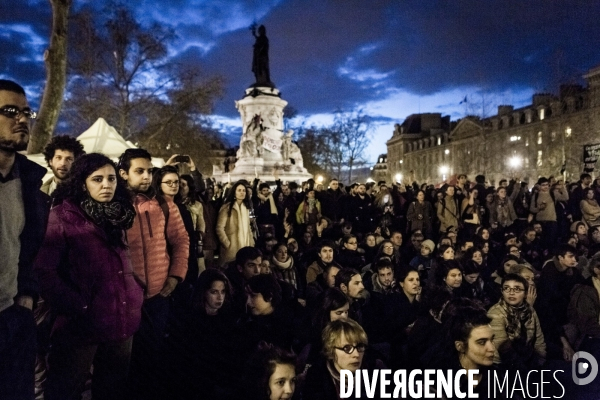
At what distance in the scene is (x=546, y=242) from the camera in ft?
35.5

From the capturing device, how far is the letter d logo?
4500 millimetres

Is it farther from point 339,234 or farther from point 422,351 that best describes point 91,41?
point 422,351

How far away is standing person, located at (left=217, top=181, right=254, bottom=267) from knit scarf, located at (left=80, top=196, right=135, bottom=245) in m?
3.78

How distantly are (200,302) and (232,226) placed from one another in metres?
2.66

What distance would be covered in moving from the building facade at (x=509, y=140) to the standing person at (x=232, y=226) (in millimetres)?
12088

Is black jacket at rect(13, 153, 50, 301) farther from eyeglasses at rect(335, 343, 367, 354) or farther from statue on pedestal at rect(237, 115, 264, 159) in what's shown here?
statue on pedestal at rect(237, 115, 264, 159)

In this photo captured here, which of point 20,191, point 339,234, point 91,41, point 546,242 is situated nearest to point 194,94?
point 91,41

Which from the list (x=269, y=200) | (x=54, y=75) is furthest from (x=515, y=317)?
(x=54, y=75)

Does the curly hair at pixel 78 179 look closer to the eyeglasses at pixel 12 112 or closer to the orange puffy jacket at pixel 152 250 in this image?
the orange puffy jacket at pixel 152 250

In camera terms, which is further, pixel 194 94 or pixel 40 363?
pixel 194 94

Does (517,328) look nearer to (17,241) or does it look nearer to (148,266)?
(148,266)

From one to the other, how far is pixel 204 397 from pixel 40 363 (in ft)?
4.37

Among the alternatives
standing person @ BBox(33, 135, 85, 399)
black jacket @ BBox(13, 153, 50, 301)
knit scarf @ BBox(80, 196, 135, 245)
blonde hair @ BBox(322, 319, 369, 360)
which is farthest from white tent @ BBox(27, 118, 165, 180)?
black jacket @ BBox(13, 153, 50, 301)

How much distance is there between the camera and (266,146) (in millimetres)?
25328
